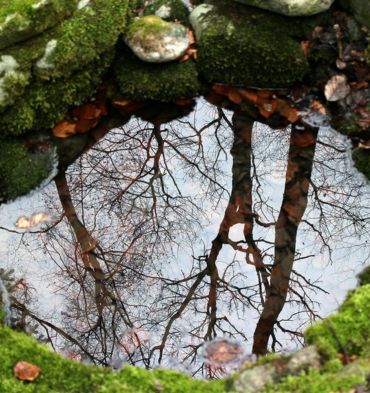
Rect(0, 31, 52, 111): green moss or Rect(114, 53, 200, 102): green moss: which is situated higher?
Rect(114, 53, 200, 102): green moss

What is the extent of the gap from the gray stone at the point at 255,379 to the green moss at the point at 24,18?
273 cm

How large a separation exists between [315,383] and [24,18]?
3.02 meters

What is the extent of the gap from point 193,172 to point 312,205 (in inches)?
37.1

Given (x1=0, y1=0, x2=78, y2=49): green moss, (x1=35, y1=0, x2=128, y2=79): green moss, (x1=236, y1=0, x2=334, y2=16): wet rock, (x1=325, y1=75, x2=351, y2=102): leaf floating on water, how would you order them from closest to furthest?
(x1=0, y1=0, x2=78, y2=49): green moss, (x1=35, y1=0, x2=128, y2=79): green moss, (x1=236, y1=0, x2=334, y2=16): wet rock, (x1=325, y1=75, x2=351, y2=102): leaf floating on water

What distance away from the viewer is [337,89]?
16.3ft

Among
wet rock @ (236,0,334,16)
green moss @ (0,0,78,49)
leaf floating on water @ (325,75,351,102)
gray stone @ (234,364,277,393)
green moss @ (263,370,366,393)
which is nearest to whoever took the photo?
green moss @ (263,370,366,393)

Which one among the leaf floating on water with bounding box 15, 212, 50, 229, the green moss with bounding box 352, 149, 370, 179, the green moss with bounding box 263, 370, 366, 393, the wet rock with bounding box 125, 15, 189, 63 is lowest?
the green moss with bounding box 263, 370, 366, 393

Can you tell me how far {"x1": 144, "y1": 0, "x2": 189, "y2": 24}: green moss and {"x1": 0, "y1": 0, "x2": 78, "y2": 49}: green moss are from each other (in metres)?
0.91

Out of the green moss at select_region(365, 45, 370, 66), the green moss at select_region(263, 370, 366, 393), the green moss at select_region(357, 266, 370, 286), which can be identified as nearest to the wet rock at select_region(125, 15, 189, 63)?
the green moss at select_region(365, 45, 370, 66)

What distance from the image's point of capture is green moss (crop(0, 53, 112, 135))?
451 centimetres

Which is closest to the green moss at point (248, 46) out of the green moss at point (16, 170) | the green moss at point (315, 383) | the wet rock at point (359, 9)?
the wet rock at point (359, 9)

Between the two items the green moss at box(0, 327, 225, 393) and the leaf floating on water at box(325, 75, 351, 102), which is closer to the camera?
the green moss at box(0, 327, 225, 393)

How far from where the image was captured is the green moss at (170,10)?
5.06m

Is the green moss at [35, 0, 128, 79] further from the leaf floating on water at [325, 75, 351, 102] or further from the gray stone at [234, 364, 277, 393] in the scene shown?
the gray stone at [234, 364, 277, 393]
